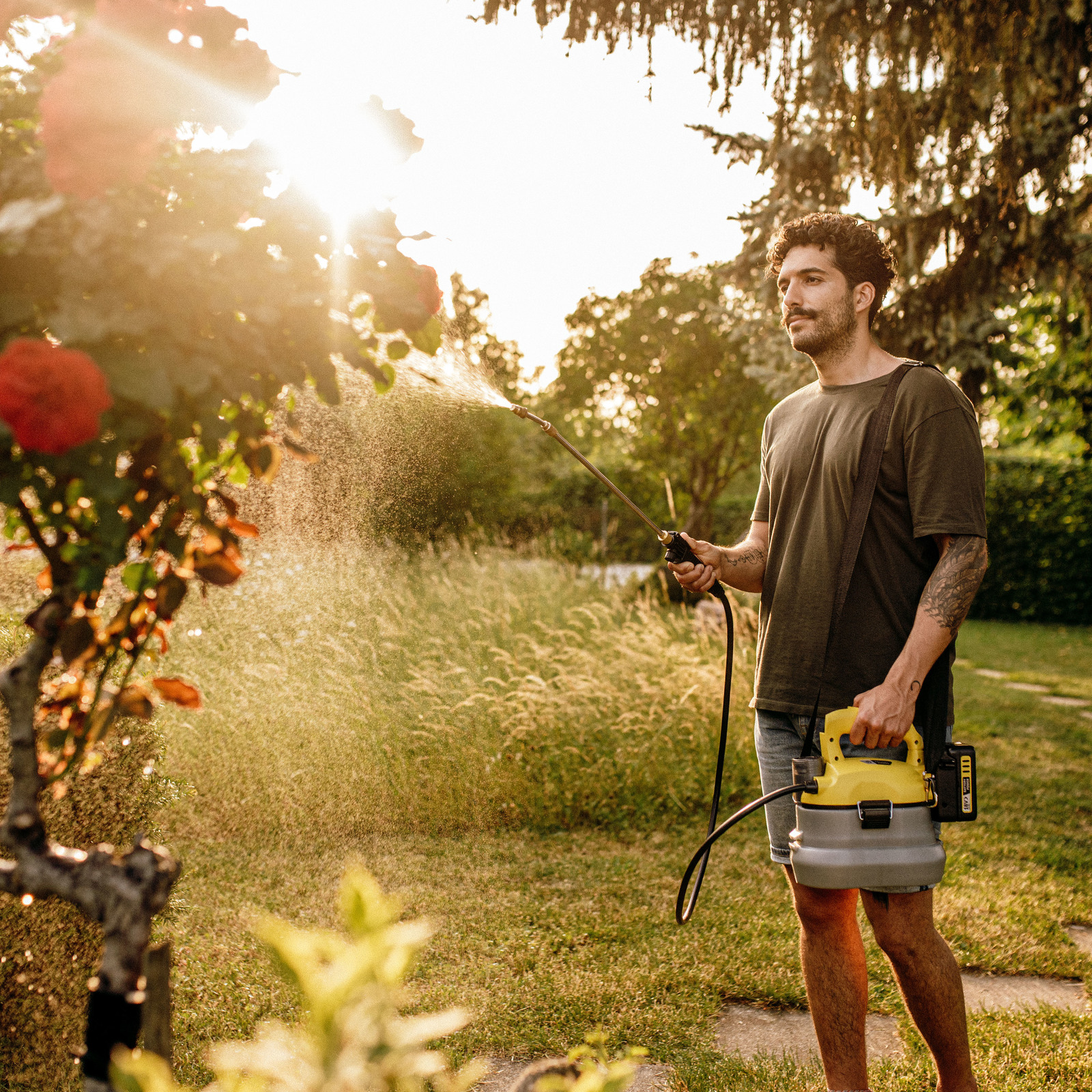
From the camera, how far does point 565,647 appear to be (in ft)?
18.1

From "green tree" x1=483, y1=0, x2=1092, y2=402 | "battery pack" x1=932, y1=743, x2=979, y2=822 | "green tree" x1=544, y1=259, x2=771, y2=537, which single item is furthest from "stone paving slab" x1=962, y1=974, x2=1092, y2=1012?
"green tree" x1=544, y1=259, x2=771, y2=537

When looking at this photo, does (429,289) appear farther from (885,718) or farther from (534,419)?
(885,718)

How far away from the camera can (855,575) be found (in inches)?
80.5

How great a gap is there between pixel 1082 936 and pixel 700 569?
7.95ft

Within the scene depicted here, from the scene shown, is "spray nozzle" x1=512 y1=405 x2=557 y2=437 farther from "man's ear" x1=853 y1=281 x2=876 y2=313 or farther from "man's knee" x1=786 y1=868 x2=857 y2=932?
"man's knee" x1=786 y1=868 x2=857 y2=932

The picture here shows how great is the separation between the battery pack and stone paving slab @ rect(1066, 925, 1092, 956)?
1.87 meters

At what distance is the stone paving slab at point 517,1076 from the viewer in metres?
2.36

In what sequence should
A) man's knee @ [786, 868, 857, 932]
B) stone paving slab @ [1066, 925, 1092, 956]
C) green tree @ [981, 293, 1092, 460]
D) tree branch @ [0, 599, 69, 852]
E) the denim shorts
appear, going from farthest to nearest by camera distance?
green tree @ [981, 293, 1092, 460] → stone paving slab @ [1066, 925, 1092, 956] → the denim shorts → man's knee @ [786, 868, 857, 932] → tree branch @ [0, 599, 69, 852]

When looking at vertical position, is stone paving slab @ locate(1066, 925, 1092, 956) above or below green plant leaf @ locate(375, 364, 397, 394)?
below

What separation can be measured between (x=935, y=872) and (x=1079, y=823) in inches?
146

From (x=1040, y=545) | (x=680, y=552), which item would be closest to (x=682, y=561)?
(x=680, y=552)

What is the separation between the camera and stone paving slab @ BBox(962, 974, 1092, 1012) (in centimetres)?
281

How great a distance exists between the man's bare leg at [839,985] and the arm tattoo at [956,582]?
0.69 m

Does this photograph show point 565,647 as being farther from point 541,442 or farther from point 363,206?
point 541,442
